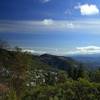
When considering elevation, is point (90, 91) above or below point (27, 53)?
below

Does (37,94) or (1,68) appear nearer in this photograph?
(37,94)

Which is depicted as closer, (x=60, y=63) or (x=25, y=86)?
(x=25, y=86)

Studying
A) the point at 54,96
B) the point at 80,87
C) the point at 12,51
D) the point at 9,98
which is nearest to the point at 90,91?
the point at 80,87

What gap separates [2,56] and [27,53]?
2.92 metres

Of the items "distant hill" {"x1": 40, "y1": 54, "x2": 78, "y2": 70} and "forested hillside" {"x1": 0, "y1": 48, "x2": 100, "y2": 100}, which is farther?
"distant hill" {"x1": 40, "y1": 54, "x2": 78, "y2": 70}

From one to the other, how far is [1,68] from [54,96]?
33.7 ft

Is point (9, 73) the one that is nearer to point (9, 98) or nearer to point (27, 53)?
point (27, 53)

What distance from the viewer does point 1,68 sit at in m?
33.4

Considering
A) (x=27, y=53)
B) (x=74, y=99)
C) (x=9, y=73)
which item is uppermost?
(x=27, y=53)

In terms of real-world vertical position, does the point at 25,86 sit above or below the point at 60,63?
below

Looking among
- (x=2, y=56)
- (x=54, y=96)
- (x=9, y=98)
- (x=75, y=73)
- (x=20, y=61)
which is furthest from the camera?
(x=75, y=73)

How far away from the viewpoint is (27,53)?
110 feet

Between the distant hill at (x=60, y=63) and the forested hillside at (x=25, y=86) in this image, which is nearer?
the forested hillside at (x=25, y=86)

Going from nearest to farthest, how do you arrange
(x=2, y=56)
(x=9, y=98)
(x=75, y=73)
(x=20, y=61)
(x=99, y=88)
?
(x=9, y=98) < (x=99, y=88) < (x=20, y=61) < (x=2, y=56) < (x=75, y=73)
